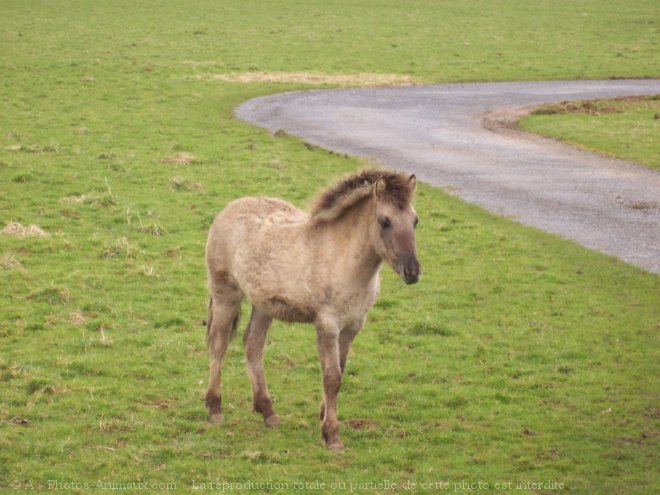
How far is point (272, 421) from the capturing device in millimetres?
11531

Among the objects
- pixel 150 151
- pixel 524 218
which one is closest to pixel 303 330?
pixel 524 218

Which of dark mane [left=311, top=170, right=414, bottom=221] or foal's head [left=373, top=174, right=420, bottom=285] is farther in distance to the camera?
dark mane [left=311, top=170, right=414, bottom=221]

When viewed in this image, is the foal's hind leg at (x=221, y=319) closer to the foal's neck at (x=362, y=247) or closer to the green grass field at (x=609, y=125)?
the foal's neck at (x=362, y=247)

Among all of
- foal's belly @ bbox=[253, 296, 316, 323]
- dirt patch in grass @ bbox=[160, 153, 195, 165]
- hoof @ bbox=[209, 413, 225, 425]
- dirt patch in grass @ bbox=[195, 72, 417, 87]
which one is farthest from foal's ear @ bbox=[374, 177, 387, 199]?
dirt patch in grass @ bbox=[195, 72, 417, 87]

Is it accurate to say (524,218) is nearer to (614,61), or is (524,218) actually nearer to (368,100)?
(368,100)

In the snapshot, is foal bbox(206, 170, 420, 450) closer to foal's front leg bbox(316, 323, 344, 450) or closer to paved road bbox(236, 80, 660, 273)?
foal's front leg bbox(316, 323, 344, 450)

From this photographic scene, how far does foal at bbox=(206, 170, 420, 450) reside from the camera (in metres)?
10.7

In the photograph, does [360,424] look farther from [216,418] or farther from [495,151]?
[495,151]

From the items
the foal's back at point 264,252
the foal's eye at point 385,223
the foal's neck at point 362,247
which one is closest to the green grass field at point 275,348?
the foal's back at point 264,252

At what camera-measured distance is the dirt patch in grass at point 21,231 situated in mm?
19561

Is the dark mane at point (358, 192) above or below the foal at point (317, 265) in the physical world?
above

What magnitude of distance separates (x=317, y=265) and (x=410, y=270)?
118cm

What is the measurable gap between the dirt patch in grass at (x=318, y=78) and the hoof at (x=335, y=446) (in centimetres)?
3607

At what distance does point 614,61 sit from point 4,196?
131 ft
